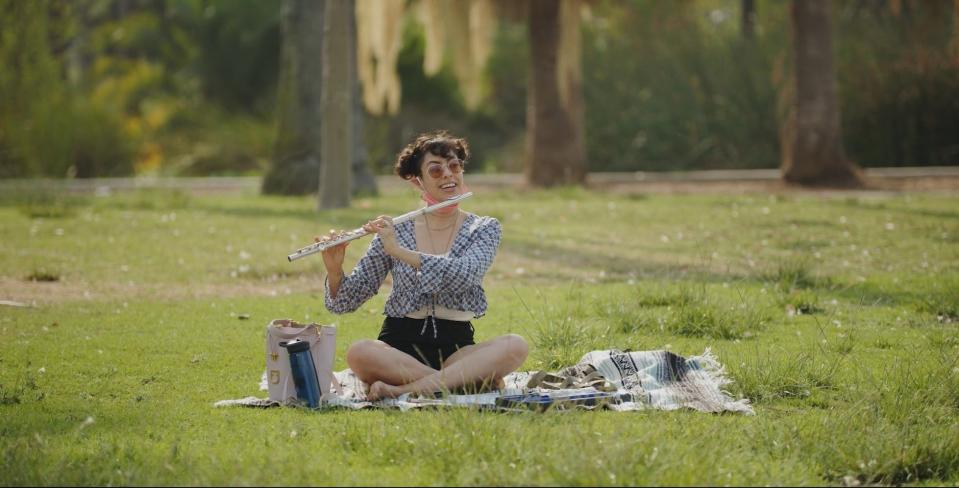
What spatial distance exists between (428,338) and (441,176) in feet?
2.32

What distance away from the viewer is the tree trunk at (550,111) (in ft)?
51.9

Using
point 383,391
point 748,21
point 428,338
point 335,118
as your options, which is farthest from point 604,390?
point 748,21

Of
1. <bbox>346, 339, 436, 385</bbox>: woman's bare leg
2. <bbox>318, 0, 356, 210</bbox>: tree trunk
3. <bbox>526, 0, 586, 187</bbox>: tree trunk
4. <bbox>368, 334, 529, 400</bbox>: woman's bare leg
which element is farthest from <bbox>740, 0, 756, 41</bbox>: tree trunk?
<bbox>346, 339, 436, 385</bbox>: woman's bare leg

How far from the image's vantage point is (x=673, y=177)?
17.2 metres

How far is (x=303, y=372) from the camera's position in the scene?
504cm

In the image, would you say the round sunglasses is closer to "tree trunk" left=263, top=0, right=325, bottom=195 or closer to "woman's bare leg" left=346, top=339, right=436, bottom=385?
"woman's bare leg" left=346, top=339, right=436, bottom=385

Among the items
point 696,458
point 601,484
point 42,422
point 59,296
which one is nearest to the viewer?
point 601,484

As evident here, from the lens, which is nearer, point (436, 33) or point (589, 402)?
point (589, 402)

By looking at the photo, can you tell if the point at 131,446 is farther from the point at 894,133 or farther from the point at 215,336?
the point at 894,133

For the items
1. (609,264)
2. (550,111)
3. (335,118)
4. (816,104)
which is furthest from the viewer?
(550,111)

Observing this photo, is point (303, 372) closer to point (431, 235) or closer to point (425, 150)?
point (431, 235)

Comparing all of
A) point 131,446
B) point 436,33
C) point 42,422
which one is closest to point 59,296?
point 42,422

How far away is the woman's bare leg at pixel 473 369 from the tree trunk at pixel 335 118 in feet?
25.6

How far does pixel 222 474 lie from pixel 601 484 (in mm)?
1198
